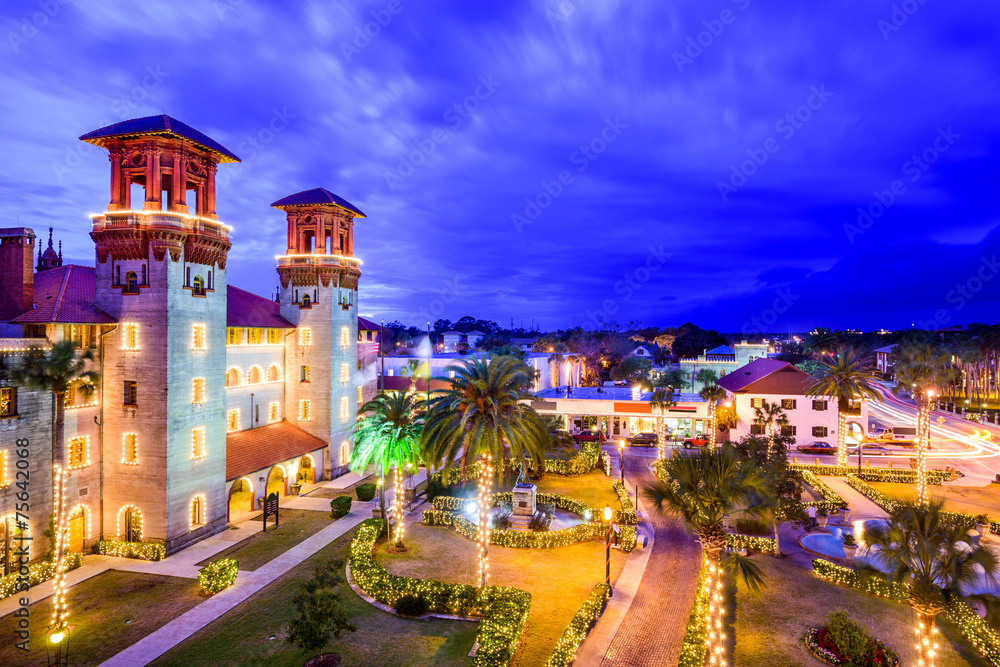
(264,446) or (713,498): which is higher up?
(713,498)

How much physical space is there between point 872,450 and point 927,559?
170ft

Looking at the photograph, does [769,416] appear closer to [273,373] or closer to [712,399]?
[712,399]

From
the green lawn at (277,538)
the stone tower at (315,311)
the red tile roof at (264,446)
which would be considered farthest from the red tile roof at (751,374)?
the green lawn at (277,538)

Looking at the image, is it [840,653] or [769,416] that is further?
[769,416]

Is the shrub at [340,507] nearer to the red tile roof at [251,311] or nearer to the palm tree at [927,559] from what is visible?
the red tile roof at [251,311]

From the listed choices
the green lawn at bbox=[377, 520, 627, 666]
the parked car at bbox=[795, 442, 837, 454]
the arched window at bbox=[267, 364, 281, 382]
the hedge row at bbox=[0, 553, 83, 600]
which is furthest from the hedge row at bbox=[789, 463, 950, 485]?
the hedge row at bbox=[0, 553, 83, 600]

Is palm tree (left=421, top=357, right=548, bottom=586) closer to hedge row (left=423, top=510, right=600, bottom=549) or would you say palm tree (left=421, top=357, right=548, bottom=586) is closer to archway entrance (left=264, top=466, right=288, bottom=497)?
hedge row (left=423, top=510, right=600, bottom=549)

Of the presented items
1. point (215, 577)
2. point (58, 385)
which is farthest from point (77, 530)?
point (215, 577)

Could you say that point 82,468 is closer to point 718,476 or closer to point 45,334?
point 45,334

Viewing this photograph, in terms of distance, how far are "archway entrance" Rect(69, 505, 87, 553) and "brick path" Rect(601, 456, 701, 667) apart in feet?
91.0

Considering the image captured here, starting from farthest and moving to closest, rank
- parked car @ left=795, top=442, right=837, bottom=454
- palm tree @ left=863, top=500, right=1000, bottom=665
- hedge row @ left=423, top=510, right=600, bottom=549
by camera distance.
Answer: parked car @ left=795, top=442, right=837, bottom=454, hedge row @ left=423, top=510, right=600, bottom=549, palm tree @ left=863, top=500, right=1000, bottom=665

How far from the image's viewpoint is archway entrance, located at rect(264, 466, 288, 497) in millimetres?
38219

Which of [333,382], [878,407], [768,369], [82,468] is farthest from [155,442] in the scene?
[878,407]

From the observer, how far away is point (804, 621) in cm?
2052
